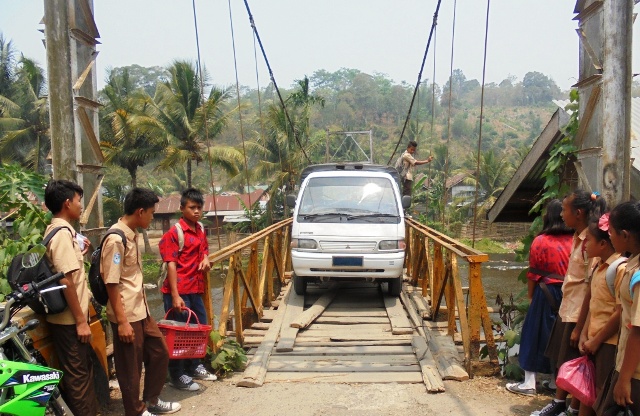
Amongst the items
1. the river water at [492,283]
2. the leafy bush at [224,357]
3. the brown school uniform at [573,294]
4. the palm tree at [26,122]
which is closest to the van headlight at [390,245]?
the leafy bush at [224,357]

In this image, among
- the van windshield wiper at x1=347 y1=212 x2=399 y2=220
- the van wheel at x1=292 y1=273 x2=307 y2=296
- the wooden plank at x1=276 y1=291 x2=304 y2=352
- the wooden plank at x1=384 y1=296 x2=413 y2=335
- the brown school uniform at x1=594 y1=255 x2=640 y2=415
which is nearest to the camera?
the brown school uniform at x1=594 y1=255 x2=640 y2=415

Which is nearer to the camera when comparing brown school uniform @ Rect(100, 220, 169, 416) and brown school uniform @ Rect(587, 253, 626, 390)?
brown school uniform @ Rect(587, 253, 626, 390)

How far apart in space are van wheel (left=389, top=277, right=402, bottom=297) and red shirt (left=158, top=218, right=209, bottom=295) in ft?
10.6

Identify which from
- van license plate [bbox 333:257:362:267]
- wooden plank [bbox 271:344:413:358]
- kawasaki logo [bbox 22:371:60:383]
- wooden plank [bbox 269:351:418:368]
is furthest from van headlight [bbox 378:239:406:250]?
kawasaki logo [bbox 22:371:60:383]

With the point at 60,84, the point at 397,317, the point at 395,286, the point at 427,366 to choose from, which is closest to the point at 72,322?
the point at 60,84

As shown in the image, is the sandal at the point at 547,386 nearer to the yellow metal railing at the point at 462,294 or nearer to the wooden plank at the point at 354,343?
the yellow metal railing at the point at 462,294

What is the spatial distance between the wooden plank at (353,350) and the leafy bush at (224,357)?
1.57ft

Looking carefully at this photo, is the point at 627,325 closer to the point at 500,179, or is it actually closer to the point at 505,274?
the point at 505,274

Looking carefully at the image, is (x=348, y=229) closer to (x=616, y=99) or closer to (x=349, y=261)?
(x=349, y=261)

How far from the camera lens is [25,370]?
270 centimetres

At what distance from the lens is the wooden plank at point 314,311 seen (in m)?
5.95

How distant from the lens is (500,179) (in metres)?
33.3

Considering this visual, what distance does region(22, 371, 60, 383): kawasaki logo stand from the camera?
2688 millimetres

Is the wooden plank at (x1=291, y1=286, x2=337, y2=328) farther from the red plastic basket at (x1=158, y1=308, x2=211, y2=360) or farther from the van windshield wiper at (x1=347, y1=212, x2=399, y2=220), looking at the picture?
the red plastic basket at (x1=158, y1=308, x2=211, y2=360)
